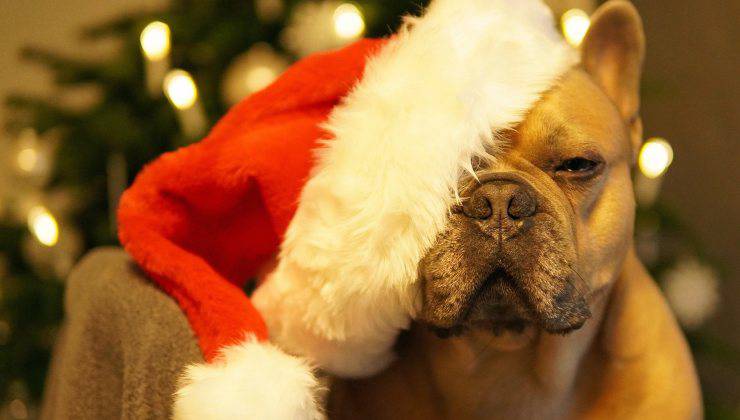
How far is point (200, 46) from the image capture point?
1.78 meters

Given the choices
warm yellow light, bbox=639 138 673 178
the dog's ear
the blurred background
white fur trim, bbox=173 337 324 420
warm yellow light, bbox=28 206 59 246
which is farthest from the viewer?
warm yellow light, bbox=28 206 59 246

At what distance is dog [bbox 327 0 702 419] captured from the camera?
33.4 inches

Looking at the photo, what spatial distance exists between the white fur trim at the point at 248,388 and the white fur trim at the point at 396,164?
6 centimetres

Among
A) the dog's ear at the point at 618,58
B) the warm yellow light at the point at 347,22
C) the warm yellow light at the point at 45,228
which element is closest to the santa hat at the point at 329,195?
the dog's ear at the point at 618,58

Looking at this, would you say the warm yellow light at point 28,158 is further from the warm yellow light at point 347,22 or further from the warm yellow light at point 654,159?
the warm yellow light at point 654,159

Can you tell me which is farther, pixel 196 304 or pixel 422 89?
pixel 196 304

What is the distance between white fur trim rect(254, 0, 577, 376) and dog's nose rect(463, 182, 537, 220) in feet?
0.09

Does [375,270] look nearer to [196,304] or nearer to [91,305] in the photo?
[196,304]

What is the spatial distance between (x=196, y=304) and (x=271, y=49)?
0.91 metres

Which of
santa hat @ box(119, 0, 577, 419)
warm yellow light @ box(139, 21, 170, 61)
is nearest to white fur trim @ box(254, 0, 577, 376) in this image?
santa hat @ box(119, 0, 577, 419)

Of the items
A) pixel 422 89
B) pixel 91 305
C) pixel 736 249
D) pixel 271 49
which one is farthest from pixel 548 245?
pixel 736 249

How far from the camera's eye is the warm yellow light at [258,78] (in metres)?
1.58

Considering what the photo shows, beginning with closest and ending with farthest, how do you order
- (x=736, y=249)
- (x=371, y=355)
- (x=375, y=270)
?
(x=375, y=270) < (x=371, y=355) < (x=736, y=249)

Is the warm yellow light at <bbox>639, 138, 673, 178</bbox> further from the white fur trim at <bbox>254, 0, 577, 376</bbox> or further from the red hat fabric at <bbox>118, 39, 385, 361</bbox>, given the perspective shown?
the red hat fabric at <bbox>118, 39, 385, 361</bbox>
